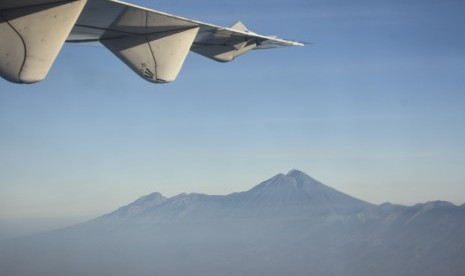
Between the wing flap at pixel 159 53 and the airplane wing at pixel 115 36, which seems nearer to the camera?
the airplane wing at pixel 115 36

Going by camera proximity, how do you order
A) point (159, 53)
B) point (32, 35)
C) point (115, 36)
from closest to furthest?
point (32, 35), point (159, 53), point (115, 36)

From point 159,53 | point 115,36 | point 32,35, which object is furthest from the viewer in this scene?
point 115,36

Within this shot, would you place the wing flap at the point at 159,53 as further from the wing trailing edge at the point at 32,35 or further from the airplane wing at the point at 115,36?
the wing trailing edge at the point at 32,35

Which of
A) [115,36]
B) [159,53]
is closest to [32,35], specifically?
[159,53]

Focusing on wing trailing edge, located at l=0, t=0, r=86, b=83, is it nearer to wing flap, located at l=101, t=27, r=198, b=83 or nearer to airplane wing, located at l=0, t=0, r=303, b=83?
airplane wing, located at l=0, t=0, r=303, b=83

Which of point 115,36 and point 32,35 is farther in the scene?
point 115,36

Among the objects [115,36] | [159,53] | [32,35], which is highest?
[115,36]

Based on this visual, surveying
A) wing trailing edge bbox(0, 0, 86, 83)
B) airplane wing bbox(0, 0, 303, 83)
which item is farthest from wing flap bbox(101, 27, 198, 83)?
wing trailing edge bbox(0, 0, 86, 83)

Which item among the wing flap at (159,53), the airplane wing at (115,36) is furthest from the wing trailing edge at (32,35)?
the wing flap at (159,53)

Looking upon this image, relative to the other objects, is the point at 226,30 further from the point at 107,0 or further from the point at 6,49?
the point at 6,49

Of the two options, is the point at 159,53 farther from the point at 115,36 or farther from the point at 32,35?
the point at 32,35
